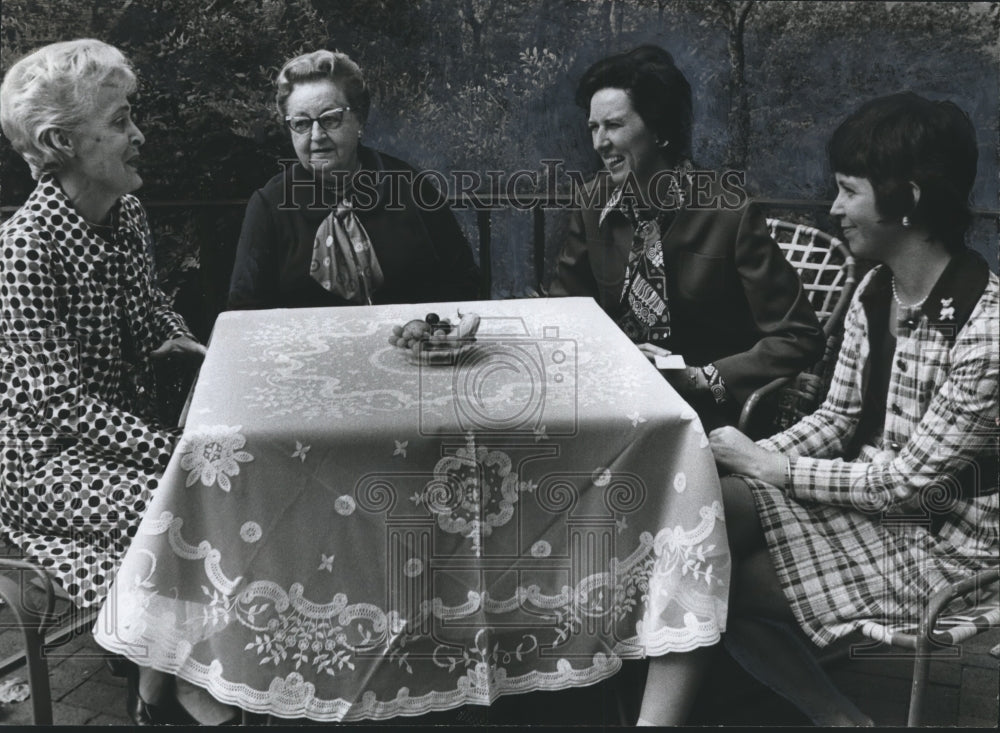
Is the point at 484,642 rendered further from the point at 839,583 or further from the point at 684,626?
the point at 839,583

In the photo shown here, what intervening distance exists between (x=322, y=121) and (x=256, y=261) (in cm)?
41

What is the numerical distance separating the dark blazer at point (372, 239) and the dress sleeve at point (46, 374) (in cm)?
43

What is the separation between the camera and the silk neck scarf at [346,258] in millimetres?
2641

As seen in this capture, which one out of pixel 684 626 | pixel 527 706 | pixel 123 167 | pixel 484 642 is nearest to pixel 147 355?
pixel 123 167

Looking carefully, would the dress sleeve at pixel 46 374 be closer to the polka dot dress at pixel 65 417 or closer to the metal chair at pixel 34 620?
the polka dot dress at pixel 65 417

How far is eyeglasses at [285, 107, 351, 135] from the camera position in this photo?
8.43 ft

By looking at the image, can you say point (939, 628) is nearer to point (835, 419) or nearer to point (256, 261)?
point (835, 419)

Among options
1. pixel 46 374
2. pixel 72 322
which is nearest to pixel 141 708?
pixel 46 374

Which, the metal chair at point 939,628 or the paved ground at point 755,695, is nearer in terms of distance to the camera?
the metal chair at point 939,628

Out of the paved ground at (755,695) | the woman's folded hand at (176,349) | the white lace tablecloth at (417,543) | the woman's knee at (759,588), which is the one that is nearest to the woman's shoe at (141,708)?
the paved ground at (755,695)

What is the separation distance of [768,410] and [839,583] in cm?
51

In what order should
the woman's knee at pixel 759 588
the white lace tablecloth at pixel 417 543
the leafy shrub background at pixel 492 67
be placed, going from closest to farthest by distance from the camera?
the white lace tablecloth at pixel 417 543 < the woman's knee at pixel 759 588 < the leafy shrub background at pixel 492 67

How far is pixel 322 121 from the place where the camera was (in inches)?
102

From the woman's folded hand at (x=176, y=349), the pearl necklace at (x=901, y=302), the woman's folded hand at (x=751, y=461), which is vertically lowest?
the woman's folded hand at (x=751, y=461)
